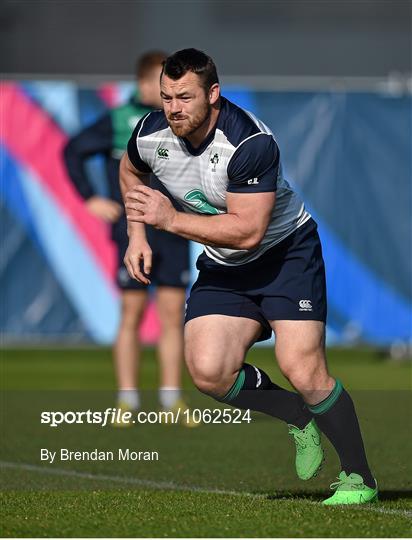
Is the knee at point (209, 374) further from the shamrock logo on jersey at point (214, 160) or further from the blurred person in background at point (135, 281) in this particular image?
the blurred person in background at point (135, 281)

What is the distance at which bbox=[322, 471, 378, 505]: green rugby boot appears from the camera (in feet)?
20.9

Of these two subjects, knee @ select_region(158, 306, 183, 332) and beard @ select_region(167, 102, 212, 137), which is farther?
Answer: knee @ select_region(158, 306, 183, 332)

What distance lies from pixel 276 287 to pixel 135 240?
721 mm

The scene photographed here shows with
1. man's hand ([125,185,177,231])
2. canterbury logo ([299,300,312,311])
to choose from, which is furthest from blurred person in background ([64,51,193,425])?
man's hand ([125,185,177,231])

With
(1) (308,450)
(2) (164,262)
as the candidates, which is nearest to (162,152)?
(1) (308,450)

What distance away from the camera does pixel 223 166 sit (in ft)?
20.4

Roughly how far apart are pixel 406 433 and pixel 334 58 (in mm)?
15945

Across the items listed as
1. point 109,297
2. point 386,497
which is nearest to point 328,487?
point 386,497

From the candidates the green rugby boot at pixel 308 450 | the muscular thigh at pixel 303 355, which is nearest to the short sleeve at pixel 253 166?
the muscular thigh at pixel 303 355

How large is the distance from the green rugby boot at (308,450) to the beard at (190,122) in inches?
64.7

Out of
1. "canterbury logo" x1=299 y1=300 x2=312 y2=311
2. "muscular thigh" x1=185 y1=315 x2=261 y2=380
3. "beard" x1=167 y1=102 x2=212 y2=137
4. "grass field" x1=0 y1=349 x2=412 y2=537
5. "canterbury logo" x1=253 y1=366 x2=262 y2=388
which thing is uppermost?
"beard" x1=167 y1=102 x2=212 y2=137

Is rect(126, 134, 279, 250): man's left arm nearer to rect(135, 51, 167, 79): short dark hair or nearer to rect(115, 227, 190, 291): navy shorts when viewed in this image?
rect(135, 51, 167, 79): short dark hair

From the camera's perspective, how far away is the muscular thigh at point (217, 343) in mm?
6449

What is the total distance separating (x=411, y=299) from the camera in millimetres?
15836
